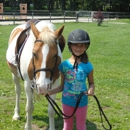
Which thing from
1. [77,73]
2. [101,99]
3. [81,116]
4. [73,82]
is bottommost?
[101,99]

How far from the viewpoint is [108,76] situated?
794 cm

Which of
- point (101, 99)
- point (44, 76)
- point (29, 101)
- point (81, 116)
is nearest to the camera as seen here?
point (44, 76)

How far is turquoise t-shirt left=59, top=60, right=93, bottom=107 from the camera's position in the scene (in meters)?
3.11

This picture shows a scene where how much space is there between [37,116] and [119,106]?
5.88ft

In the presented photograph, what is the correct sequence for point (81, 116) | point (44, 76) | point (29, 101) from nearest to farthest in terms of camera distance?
1. point (44, 76)
2. point (81, 116)
3. point (29, 101)

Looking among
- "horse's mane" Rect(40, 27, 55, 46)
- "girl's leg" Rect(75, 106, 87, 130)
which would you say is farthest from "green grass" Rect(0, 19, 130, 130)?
"horse's mane" Rect(40, 27, 55, 46)

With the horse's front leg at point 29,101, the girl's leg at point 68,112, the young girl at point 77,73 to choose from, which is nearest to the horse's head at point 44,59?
the young girl at point 77,73

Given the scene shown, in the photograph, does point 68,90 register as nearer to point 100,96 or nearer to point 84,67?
point 84,67

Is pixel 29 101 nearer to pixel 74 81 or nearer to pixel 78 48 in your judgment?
pixel 74 81

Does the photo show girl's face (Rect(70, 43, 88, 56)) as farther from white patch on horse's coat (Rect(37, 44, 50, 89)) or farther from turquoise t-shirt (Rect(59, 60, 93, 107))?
white patch on horse's coat (Rect(37, 44, 50, 89))

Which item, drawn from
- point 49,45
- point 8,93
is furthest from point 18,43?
point 8,93

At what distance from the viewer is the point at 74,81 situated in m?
3.13

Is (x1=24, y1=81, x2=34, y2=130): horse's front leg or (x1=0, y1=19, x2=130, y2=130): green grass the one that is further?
(x1=0, y1=19, x2=130, y2=130): green grass

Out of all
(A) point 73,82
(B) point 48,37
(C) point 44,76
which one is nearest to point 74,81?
(A) point 73,82
